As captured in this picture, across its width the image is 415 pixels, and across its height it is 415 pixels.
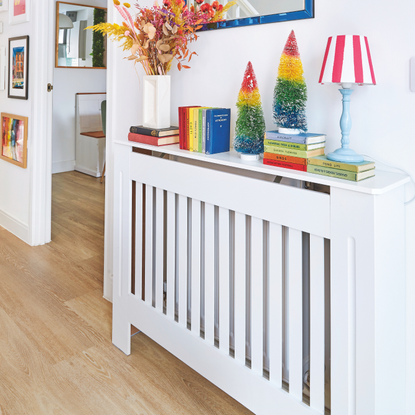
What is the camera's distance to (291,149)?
3.79 ft

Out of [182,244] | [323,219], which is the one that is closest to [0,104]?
[182,244]

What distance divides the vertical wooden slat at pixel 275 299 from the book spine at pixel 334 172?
183 mm

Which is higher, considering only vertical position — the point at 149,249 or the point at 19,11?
the point at 19,11

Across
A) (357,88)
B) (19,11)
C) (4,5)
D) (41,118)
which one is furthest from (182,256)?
(4,5)

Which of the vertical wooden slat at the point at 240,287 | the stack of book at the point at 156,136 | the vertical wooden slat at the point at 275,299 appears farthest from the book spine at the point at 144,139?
the vertical wooden slat at the point at 275,299

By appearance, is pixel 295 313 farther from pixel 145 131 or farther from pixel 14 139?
pixel 14 139

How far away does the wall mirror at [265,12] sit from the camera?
1.29m

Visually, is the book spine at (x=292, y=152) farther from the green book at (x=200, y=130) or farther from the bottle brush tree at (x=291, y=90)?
the green book at (x=200, y=130)

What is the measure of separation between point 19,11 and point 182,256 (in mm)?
2406

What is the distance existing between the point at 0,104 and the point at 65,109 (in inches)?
77.2

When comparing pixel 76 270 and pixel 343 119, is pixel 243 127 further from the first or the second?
pixel 76 270

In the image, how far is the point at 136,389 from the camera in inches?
61.2

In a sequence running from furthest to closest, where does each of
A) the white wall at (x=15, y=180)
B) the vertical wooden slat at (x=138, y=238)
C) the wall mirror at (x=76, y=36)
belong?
1. the wall mirror at (x=76, y=36)
2. the white wall at (x=15, y=180)
3. the vertical wooden slat at (x=138, y=238)

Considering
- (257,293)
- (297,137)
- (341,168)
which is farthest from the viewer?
(257,293)
